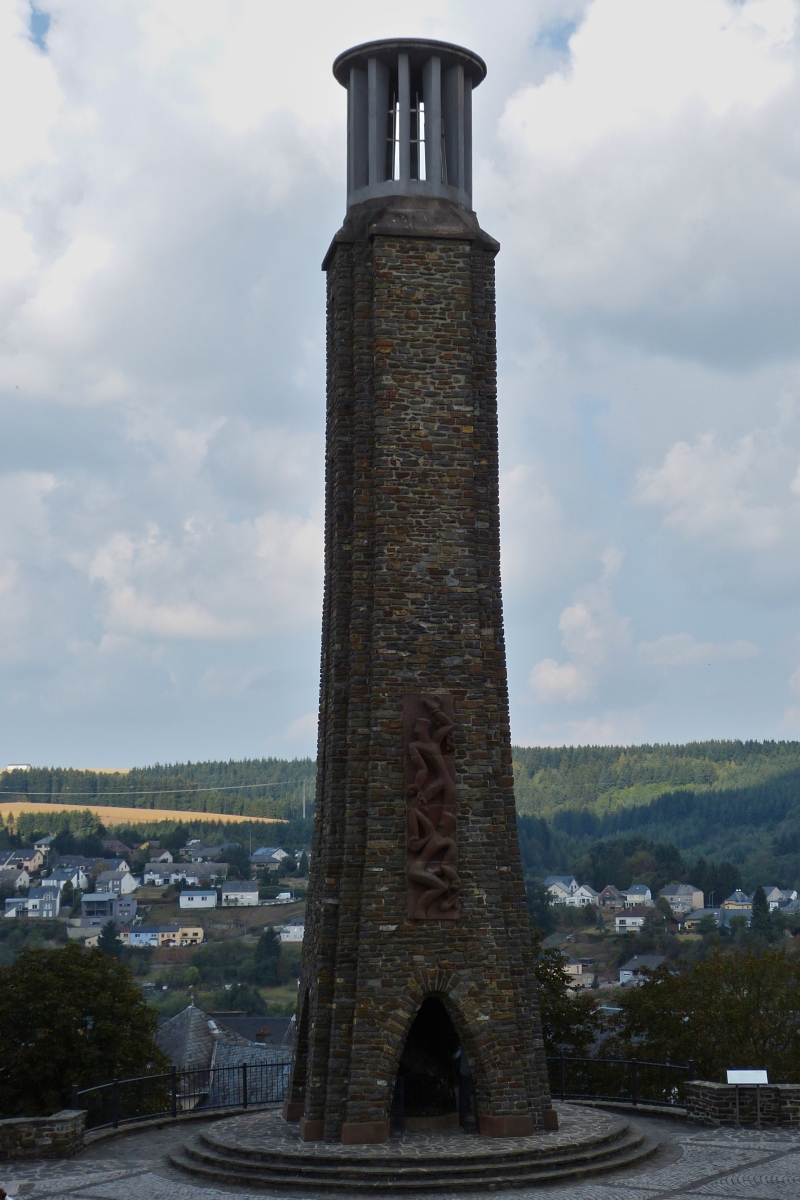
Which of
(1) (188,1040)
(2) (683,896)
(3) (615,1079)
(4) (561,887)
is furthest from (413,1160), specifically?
(4) (561,887)

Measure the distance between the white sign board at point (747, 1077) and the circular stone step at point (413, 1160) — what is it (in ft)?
6.46

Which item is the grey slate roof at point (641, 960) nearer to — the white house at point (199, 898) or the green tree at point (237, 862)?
the white house at point (199, 898)

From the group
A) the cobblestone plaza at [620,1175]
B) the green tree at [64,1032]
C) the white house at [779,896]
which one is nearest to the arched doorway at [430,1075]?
the cobblestone plaza at [620,1175]

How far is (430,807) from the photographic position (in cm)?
1959

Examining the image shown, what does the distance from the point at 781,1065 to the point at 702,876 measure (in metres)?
108

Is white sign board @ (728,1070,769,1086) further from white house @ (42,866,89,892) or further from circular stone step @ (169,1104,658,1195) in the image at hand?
white house @ (42,866,89,892)

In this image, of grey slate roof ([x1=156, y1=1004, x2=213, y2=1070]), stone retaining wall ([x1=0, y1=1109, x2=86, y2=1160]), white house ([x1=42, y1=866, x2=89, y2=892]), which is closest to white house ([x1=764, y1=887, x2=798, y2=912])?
white house ([x1=42, y1=866, x2=89, y2=892])

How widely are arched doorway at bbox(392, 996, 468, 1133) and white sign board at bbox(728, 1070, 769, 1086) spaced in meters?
4.31

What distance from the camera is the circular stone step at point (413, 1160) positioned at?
1719 centimetres

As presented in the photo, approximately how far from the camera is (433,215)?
841 inches

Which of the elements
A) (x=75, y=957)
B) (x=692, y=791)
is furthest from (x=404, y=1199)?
(x=692, y=791)

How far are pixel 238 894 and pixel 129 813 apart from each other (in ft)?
183

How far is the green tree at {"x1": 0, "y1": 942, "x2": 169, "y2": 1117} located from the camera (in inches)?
1125

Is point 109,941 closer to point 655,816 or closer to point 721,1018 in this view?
point 721,1018
